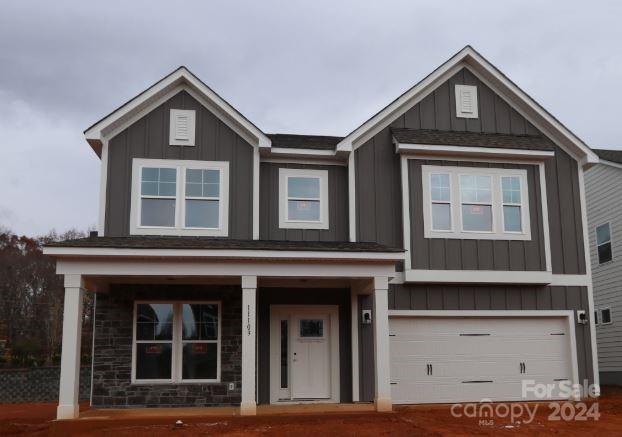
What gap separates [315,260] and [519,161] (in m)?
5.96

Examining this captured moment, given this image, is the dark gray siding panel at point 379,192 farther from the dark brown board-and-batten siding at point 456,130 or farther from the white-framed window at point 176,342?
the white-framed window at point 176,342

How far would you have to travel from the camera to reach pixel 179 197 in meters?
14.4

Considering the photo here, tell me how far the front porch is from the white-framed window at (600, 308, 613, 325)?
9.59 meters

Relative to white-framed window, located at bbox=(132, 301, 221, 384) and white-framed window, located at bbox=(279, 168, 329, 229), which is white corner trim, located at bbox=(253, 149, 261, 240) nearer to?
white-framed window, located at bbox=(279, 168, 329, 229)

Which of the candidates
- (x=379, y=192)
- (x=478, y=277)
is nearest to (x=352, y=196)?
(x=379, y=192)

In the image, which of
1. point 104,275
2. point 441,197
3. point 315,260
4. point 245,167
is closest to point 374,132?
point 441,197

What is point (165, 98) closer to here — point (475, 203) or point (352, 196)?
point (352, 196)

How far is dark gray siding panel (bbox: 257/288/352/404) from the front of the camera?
14.4 meters

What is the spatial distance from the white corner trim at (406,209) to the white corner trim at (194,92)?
312 cm

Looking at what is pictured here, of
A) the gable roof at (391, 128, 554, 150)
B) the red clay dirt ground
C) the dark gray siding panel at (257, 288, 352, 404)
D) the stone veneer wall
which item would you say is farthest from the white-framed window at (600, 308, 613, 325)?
the stone veneer wall

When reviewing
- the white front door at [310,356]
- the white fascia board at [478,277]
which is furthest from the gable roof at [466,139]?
the white front door at [310,356]

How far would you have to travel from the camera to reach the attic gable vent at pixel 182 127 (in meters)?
14.7

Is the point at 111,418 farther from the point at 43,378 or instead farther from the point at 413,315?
the point at 43,378

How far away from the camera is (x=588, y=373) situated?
1535 cm
